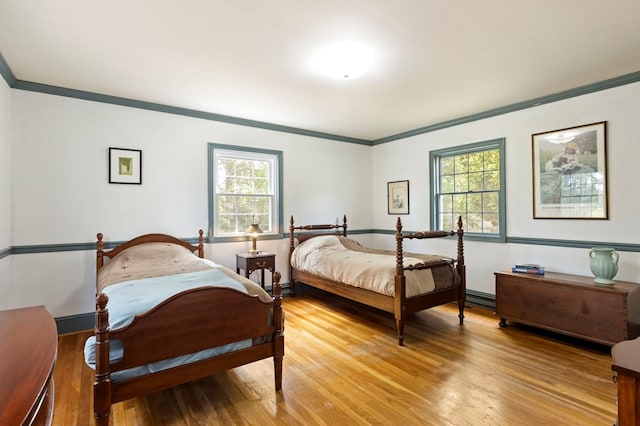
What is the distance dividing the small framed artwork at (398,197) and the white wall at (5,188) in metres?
5.00

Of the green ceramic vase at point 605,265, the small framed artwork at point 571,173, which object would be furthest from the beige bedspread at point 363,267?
the small framed artwork at point 571,173

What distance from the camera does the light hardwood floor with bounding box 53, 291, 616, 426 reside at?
2072mm

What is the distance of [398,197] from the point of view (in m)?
5.59

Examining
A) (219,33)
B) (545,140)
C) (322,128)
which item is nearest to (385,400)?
(219,33)

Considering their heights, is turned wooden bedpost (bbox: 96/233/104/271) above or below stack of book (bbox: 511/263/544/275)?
above

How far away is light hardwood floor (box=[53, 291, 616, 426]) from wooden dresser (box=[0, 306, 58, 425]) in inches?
42.9

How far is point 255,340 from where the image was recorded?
235 cm

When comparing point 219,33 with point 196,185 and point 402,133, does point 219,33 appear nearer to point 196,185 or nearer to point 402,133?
point 196,185

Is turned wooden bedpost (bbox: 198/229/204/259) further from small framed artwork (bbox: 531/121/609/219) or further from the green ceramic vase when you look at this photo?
the green ceramic vase

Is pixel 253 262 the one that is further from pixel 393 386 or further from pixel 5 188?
pixel 5 188

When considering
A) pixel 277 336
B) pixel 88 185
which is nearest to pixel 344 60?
pixel 277 336

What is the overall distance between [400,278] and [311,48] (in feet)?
7.28

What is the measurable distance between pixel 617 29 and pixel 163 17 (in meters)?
3.26

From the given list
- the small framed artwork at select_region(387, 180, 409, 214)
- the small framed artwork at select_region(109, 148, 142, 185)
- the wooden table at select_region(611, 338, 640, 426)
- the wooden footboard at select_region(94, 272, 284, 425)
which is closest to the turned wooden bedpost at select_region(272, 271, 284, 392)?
the wooden footboard at select_region(94, 272, 284, 425)
